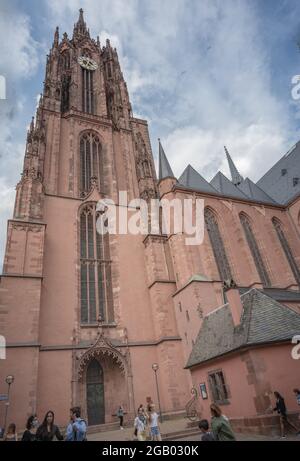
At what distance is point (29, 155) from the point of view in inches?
809

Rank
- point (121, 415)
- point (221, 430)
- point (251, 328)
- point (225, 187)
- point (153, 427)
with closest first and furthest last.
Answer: point (221, 430)
point (153, 427)
point (251, 328)
point (121, 415)
point (225, 187)

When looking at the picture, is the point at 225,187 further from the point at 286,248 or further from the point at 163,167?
the point at 286,248

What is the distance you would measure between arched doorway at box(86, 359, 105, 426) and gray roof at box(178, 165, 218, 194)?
598 inches

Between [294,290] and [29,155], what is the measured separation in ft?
67.3

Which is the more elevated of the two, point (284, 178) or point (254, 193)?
point (284, 178)

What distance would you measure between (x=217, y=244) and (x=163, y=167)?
740cm

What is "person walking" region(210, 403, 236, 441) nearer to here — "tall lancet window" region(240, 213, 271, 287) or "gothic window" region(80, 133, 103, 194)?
"tall lancet window" region(240, 213, 271, 287)

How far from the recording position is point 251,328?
10.3 meters

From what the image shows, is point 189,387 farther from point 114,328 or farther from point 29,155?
point 29,155

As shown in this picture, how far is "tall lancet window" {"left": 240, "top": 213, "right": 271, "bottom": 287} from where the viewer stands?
22062 mm

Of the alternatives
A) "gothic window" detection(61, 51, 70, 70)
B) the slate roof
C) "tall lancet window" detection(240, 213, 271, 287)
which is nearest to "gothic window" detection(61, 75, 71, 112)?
"gothic window" detection(61, 51, 70, 70)

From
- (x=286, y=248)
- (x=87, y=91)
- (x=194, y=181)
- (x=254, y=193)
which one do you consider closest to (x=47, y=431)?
Answer: (x=194, y=181)
